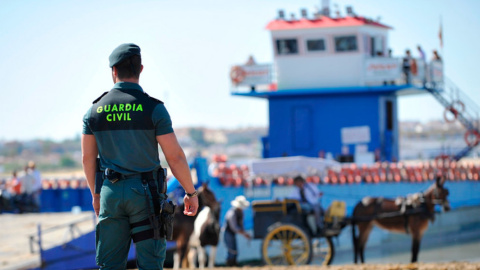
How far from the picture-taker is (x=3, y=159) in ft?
430

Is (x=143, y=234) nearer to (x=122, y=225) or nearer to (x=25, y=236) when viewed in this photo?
(x=122, y=225)

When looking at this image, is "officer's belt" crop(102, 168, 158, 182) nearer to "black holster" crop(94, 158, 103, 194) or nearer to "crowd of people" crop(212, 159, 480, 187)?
"black holster" crop(94, 158, 103, 194)

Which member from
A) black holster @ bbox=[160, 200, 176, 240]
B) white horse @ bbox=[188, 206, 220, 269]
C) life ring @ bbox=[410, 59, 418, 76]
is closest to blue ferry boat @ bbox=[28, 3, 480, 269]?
life ring @ bbox=[410, 59, 418, 76]

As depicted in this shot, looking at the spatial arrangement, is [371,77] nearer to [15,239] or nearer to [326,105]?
[326,105]

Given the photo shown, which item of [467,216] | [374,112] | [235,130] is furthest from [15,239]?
[235,130]

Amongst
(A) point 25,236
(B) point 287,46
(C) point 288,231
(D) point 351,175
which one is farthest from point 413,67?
(A) point 25,236

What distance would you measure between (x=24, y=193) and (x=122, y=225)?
18.3 meters

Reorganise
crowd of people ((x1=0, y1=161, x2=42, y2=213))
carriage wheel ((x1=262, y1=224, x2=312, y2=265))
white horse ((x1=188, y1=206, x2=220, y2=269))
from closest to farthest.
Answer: carriage wheel ((x1=262, y1=224, x2=312, y2=265))
white horse ((x1=188, y1=206, x2=220, y2=269))
crowd of people ((x1=0, y1=161, x2=42, y2=213))

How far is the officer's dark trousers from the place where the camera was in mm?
4594

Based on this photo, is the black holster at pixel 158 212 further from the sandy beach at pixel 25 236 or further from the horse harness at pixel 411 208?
the sandy beach at pixel 25 236

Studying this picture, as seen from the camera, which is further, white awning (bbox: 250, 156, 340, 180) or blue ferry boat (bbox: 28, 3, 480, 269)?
blue ferry boat (bbox: 28, 3, 480, 269)

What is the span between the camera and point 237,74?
900 inches

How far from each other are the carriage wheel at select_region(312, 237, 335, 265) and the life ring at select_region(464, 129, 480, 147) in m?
12.0

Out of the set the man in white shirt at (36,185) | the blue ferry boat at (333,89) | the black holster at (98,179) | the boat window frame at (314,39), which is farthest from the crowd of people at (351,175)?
the black holster at (98,179)
